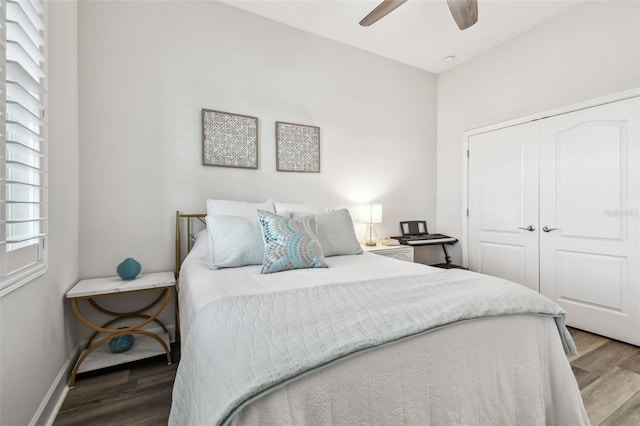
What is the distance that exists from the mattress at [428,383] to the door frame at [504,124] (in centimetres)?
238

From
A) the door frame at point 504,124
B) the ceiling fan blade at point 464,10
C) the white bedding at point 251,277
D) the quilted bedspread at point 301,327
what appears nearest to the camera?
the quilted bedspread at point 301,327

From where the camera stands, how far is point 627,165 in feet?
7.78

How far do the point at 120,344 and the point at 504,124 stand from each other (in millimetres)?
4185

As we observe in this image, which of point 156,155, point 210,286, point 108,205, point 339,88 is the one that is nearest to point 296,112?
point 339,88

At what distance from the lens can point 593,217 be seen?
255 cm

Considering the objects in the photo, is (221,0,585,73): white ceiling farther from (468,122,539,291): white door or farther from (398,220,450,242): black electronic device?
(398,220,450,242): black electronic device

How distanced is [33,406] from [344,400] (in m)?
1.49

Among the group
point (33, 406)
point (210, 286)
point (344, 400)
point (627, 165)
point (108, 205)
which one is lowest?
point (33, 406)

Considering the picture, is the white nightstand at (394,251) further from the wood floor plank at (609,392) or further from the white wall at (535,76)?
the wood floor plank at (609,392)

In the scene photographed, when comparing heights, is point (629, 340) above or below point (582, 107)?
below

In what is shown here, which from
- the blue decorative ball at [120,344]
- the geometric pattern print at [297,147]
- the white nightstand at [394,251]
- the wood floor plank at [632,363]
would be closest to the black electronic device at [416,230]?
the white nightstand at [394,251]

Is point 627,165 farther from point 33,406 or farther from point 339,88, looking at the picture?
point 33,406

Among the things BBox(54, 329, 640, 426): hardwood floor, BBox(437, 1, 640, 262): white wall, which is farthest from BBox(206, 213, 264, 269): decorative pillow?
BBox(437, 1, 640, 262): white wall

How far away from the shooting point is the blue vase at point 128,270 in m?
2.00
